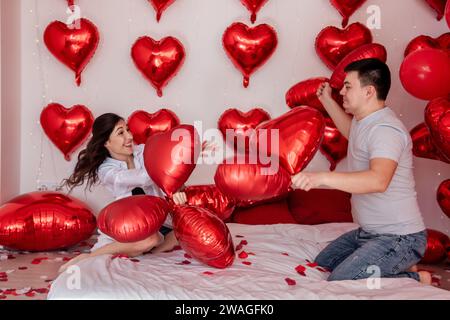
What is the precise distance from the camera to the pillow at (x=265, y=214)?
2.85m

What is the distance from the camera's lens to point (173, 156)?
198cm

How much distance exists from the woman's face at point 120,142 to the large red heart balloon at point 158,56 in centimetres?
63

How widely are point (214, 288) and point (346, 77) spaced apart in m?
0.95

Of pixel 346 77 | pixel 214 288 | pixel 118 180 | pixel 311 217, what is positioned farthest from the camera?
pixel 311 217

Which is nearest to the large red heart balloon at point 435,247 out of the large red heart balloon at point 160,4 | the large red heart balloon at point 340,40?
the large red heart balloon at point 340,40

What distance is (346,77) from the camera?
210 cm

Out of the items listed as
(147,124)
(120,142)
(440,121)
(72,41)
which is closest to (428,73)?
(440,121)

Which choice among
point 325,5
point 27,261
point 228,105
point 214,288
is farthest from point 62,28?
point 214,288

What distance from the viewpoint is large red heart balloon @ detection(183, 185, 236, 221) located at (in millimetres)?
2744

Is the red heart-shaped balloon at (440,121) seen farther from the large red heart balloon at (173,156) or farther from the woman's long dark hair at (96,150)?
the woman's long dark hair at (96,150)

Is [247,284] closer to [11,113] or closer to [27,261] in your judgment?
[27,261]

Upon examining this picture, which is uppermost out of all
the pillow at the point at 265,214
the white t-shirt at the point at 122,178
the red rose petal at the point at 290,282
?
the white t-shirt at the point at 122,178

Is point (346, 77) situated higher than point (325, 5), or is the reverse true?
point (325, 5)

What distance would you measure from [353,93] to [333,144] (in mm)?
1004
